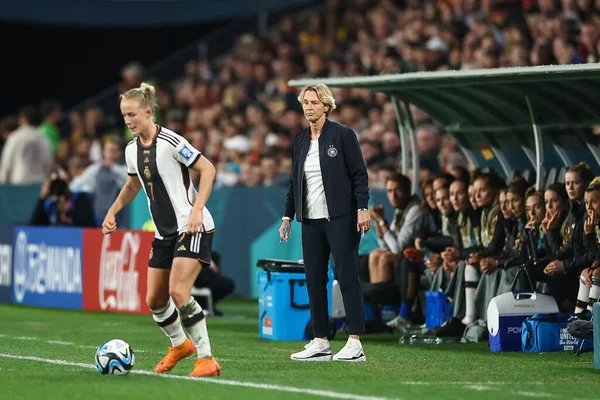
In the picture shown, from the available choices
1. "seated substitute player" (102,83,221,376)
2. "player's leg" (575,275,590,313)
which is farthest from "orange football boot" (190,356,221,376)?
"player's leg" (575,275,590,313)

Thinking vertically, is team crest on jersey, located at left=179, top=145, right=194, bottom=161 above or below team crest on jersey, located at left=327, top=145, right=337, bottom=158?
below

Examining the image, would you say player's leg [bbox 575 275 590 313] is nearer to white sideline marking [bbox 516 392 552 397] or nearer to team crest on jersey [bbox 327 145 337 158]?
team crest on jersey [bbox 327 145 337 158]

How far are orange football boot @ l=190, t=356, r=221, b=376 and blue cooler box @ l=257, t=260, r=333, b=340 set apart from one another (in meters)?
3.81

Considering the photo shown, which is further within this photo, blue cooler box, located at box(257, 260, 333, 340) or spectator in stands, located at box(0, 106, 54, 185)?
spectator in stands, located at box(0, 106, 54, 185)

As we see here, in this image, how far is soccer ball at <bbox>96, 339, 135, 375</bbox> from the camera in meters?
9.24

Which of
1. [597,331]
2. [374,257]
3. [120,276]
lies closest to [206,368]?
[597,331]

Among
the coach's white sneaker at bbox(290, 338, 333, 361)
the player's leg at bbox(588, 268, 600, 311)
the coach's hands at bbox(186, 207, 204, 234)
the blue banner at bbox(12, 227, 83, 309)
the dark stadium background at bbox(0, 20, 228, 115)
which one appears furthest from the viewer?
the dark stadium background at bbox(0, 20, 228, 115)

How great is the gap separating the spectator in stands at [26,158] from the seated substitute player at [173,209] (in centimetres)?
1361

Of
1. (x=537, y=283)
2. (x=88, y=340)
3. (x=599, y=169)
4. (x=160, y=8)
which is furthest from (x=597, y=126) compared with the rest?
(x=160, y=8)

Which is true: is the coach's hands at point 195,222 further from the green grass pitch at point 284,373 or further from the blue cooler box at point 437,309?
the blue cooler box at point 437,309

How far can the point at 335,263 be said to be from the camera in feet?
34.8

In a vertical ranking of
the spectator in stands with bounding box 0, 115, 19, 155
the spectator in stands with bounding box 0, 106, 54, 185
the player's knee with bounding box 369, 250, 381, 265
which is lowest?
the player's knee with bounding box 369, 250, 381, 265

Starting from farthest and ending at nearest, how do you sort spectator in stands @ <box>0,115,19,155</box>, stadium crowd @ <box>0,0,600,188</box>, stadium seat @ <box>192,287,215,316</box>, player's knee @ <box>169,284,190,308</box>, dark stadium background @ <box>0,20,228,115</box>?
dark stadium background @ <box>0,20,228,115</box>
spectator in stands @ <box>0,115,19,155</box>
stadium crowd @ <box>0,0,600,188</box>
stadium seat @ <box>192,287,215,316</box>
player's knee @ <box>169,284,190,308</box>

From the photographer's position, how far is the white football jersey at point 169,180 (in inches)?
360
